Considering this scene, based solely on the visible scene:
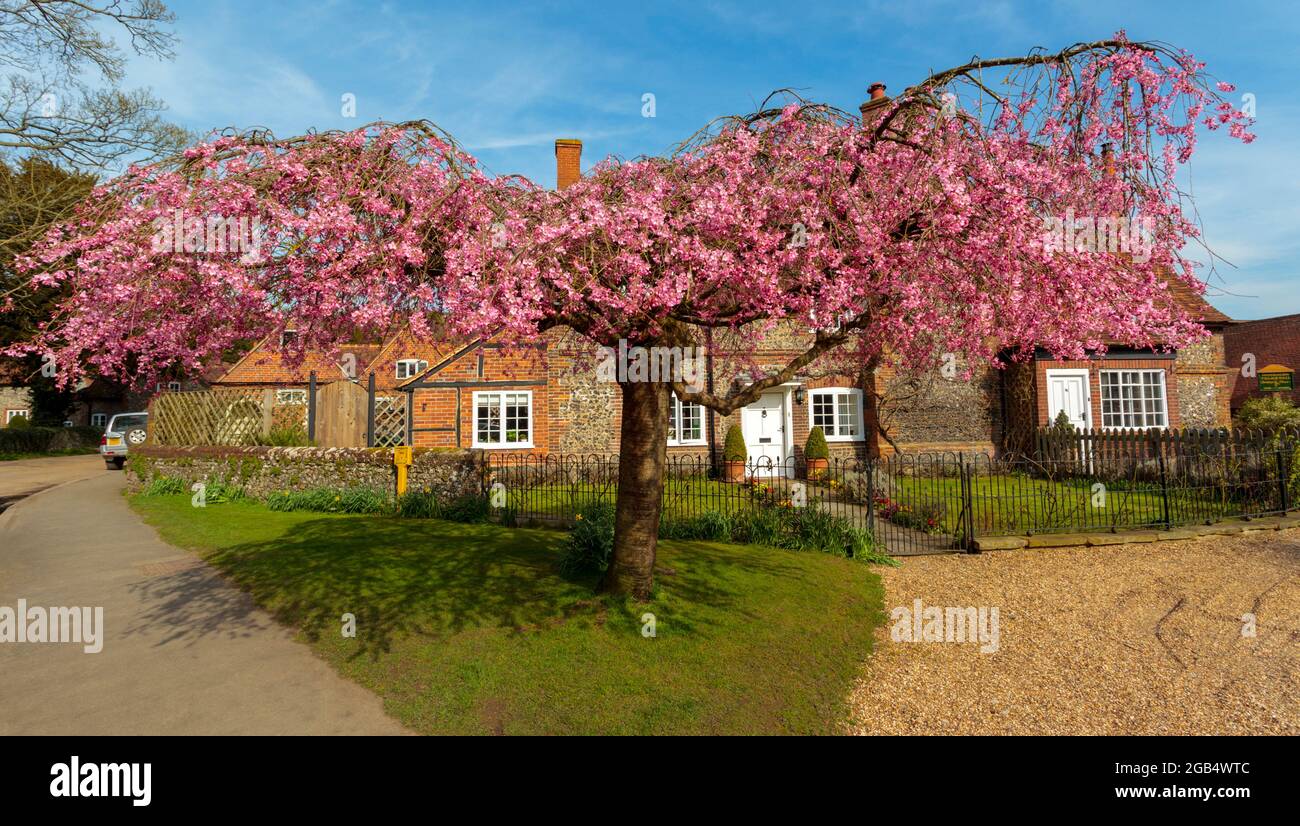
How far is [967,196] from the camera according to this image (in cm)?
541

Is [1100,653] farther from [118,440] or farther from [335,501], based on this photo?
[118,440]

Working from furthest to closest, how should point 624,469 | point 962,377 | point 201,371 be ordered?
point 962,377 → point 624,469 → point 201,371

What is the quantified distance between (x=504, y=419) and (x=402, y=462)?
19.7 feet

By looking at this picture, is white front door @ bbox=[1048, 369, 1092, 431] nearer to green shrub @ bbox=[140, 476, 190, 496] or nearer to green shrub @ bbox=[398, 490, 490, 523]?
green shrub @ bbox=[398, 490, 490, 523]

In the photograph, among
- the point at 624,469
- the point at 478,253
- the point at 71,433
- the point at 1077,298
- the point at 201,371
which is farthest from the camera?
the point at 71,433

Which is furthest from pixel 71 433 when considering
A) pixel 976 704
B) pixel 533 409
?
pixel 976 704

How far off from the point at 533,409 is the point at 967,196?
1551 centimetres

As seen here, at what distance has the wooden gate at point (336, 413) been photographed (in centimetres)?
1809

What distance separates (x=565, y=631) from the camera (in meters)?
6.33

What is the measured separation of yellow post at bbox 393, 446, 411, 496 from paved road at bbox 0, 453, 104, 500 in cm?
1282

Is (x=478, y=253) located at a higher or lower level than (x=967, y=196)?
lower

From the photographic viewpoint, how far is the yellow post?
13539mm

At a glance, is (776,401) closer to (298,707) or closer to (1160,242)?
(1160,242)

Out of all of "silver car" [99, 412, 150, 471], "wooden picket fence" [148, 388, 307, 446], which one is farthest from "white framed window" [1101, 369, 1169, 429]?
"silver car" [99, 412, 150, 471]
